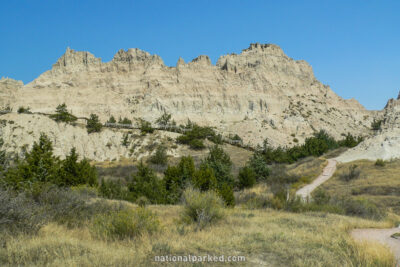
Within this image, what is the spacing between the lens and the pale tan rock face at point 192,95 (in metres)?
78.9

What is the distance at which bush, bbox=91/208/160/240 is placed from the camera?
242 inches

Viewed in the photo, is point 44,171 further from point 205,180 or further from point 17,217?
point 17,217

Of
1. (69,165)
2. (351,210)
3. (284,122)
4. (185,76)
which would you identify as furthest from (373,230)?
(185,76)

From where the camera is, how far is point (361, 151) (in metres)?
35.2

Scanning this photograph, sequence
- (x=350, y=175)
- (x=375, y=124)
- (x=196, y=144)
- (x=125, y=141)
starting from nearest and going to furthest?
1. (x=350, y=175)
2. (x=196, y=144)
3. (x=125, y=141)
4. (x=375, y=124)

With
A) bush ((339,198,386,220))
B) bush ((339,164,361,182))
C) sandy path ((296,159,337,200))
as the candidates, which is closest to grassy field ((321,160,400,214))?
bush ((339,164,361,182))

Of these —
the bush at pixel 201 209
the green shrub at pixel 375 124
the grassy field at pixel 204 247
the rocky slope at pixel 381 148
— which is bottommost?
the grassy field at pixel 204 247

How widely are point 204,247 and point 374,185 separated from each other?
18810mm

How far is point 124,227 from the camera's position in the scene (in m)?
6.12

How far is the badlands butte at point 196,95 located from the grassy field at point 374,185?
4645cm

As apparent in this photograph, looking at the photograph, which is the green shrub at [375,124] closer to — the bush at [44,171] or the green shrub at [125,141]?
the green shrub at [125,141]

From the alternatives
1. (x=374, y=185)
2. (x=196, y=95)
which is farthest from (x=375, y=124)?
(x=374, y=185)

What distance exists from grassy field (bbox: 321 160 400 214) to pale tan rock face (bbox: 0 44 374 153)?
4693 centimetres

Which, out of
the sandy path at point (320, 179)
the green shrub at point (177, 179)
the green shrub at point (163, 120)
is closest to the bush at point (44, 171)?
the green shrub at point (177, 179)
